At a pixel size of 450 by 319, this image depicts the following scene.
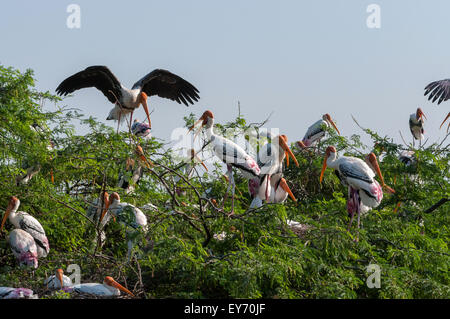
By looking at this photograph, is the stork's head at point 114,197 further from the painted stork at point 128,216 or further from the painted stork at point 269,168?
the painted stork at point 269,168

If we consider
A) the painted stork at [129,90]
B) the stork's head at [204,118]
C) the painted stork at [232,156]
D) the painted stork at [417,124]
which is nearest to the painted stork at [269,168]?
the painted stork at [232,156]

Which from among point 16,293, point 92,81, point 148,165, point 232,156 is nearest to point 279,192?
point 232,156

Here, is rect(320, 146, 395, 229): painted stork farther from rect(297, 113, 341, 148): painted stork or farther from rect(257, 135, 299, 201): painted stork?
rect(297, 113, 341, 148): painted stork

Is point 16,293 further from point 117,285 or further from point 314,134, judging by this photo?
point 314,134

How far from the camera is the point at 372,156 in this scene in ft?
32.2

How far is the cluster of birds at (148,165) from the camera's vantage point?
7426 millimetres

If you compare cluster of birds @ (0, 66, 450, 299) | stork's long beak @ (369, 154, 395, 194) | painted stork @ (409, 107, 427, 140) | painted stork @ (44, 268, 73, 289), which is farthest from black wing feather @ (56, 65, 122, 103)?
painted stork @ (409, 107, 427, 140)

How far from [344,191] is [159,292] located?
4.73 metres

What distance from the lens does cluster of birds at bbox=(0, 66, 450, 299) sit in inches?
292
